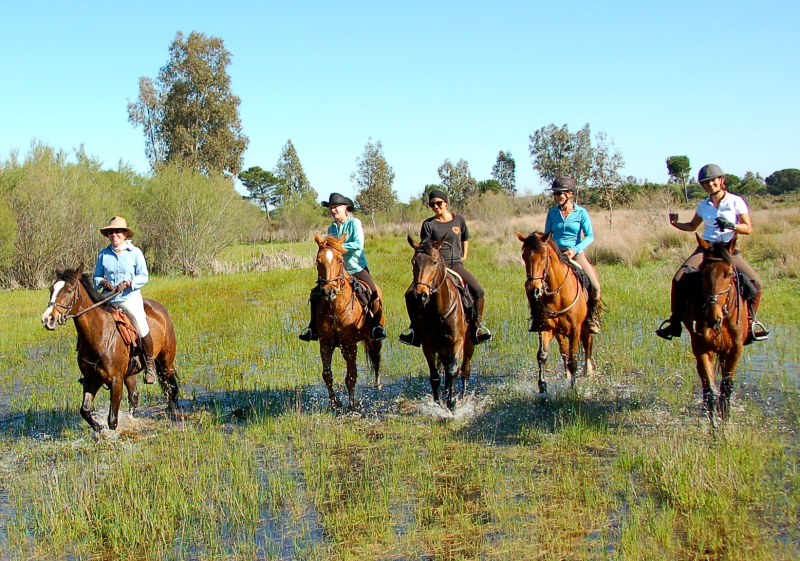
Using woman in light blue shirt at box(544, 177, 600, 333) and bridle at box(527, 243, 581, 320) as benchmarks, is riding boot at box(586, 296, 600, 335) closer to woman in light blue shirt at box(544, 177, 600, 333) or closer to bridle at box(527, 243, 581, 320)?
woman in light blue shirt at box(544, 177, 600, 333)

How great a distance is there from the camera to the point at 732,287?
23.0ft

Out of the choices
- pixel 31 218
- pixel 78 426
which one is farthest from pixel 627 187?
pixel 78 426

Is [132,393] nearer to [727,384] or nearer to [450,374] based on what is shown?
[450,374]

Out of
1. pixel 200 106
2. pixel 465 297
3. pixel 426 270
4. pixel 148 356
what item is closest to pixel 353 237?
pixel 426 270

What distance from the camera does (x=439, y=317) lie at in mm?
8125

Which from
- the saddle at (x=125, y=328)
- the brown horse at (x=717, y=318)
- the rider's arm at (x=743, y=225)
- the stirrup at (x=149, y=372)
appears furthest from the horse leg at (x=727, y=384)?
the saddle at (x=125, y=328)

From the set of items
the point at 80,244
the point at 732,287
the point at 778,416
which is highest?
the point at 80,244

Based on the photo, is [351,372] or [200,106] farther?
[200,106]

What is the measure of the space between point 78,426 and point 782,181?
8214 centimetres

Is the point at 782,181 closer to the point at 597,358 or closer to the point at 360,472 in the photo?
the point at 597,358

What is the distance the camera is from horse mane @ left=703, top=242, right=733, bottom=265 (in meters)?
6.89

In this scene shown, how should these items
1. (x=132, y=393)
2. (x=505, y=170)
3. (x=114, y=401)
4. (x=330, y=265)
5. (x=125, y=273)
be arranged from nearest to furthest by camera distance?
1. (x=114, y=401)
2. (x=330, y=265)
3. (x=125, y=273)
4. (x=132, y=393)
5. (x=505, y=170)

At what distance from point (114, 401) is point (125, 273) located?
1576 mm

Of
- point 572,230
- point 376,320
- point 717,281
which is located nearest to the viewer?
point 717,281
